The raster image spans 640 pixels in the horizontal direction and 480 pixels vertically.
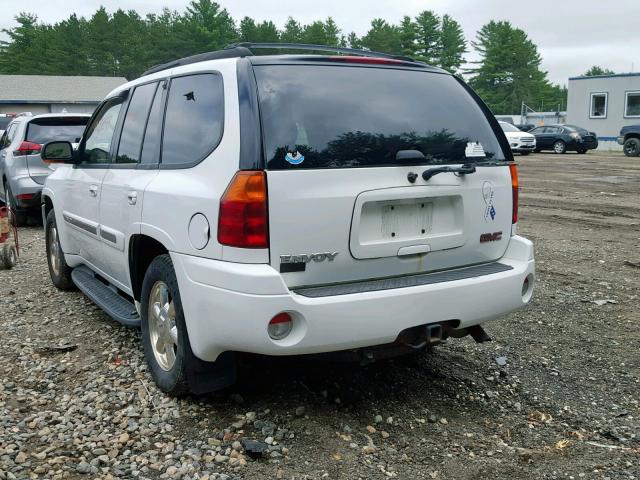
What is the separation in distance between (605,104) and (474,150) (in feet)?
122

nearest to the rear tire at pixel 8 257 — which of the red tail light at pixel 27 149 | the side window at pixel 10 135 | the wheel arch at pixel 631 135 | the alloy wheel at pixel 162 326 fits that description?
the red tail light at pixel 27 149

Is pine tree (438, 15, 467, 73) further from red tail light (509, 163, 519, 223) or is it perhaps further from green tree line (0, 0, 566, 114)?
red tail light (509, 163, 519, 223)

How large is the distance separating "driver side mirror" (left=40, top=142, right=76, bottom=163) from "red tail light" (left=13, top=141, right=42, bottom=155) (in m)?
5.02

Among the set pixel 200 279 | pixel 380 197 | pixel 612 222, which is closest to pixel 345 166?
pixel 380 197

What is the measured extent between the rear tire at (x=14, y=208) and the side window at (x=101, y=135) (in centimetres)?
547

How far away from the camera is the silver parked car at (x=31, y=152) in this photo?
9.95 metres

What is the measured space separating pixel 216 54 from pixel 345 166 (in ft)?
3.38

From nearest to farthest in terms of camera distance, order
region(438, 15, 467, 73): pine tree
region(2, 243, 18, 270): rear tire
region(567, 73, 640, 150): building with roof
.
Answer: region(2, 243, 18, 270): rear tire < region(567, 73, 640, 150): building with roof < region(438, 15, 467, 73): pine tree

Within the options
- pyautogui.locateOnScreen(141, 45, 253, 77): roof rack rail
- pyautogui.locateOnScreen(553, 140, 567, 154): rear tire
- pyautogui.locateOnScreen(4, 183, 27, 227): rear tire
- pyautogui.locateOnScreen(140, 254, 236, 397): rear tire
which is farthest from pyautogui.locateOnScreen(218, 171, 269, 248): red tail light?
pyautogui.locateOnScreen(553, 140, 567, 154): rear tire

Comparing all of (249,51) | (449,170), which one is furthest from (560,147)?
→ (249,51)

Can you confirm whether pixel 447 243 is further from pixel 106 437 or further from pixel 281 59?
pixel 106 437

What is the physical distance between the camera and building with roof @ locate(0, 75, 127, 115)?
162ft

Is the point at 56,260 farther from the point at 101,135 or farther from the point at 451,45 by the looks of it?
the point at 451,45

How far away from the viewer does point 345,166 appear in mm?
3240
